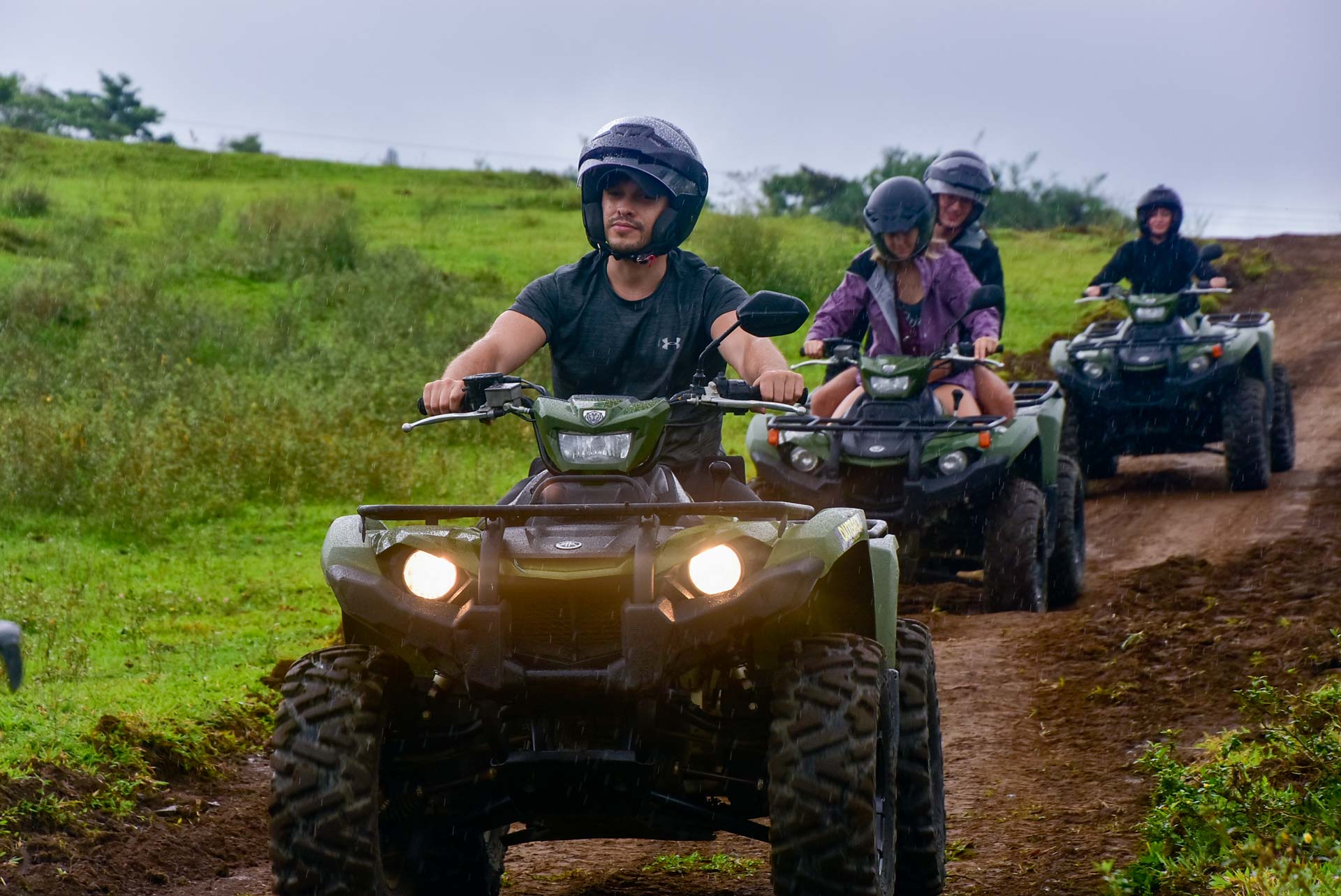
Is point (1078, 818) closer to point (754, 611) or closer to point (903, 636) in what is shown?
point (903, 636)

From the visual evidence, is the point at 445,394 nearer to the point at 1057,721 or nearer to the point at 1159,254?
the point at 1057,721

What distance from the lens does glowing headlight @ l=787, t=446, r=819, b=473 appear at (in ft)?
30.1

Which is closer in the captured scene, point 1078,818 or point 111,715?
point 1078,818

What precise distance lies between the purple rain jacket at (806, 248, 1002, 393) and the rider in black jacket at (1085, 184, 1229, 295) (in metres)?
4.62

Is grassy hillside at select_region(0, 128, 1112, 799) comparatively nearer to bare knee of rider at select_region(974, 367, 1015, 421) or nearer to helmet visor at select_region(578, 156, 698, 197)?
helmet visor at select_region(578, 156, 698, 197)

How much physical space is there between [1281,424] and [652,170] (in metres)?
10.5

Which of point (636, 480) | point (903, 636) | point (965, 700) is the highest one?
point (636, 480)

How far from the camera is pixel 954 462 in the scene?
8945 mm

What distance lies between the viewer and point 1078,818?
550 cm

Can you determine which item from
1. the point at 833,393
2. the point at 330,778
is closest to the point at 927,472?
the point at 833,393

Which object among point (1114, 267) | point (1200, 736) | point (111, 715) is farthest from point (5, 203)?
point (1200, 736)

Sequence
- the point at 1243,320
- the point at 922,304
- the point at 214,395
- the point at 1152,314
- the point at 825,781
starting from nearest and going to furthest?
the point at 825,781, the point at 922,304, the point at 1152,314, the point at 1243,320, the point at 214,395

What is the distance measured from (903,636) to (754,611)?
106 cm

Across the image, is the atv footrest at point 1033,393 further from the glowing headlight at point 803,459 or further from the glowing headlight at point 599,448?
the glowing headlight at point 599,448
